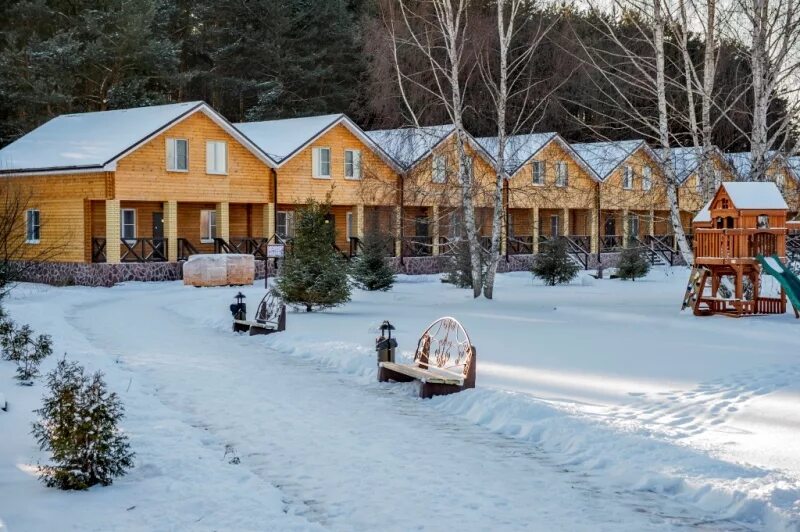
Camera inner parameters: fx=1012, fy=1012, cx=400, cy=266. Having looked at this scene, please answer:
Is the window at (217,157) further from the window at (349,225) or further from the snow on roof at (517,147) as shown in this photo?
the snow on roof at (517,147)

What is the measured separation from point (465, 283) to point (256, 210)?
12.4 m

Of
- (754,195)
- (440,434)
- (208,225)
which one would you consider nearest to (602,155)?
(208,225)

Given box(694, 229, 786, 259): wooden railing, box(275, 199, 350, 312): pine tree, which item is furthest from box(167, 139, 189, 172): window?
box(694, 229, 786, 259): wooden railing

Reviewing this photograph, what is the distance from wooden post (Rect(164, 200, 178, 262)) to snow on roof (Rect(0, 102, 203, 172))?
9.35 ft

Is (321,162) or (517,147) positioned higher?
(517,147)

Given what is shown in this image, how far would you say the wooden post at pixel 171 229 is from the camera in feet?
120

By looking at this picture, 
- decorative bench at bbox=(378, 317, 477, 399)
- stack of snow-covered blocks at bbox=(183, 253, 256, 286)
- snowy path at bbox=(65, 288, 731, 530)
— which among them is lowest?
snowy path at bbox=(65, 288, 731, 530)

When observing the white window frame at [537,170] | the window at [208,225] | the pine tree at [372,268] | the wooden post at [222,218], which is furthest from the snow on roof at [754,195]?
the white window frame at [537,170]

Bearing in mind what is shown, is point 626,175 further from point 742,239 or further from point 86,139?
point 86,139

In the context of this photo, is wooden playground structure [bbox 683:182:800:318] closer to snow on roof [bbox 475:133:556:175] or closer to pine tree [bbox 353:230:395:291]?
pine tree [bbox 353:230:395:291]

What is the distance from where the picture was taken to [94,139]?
37844 millimetres

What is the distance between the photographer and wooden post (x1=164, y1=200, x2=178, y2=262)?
36625mm

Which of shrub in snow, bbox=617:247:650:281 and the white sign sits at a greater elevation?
the white sign

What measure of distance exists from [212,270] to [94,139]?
27.2 feet
